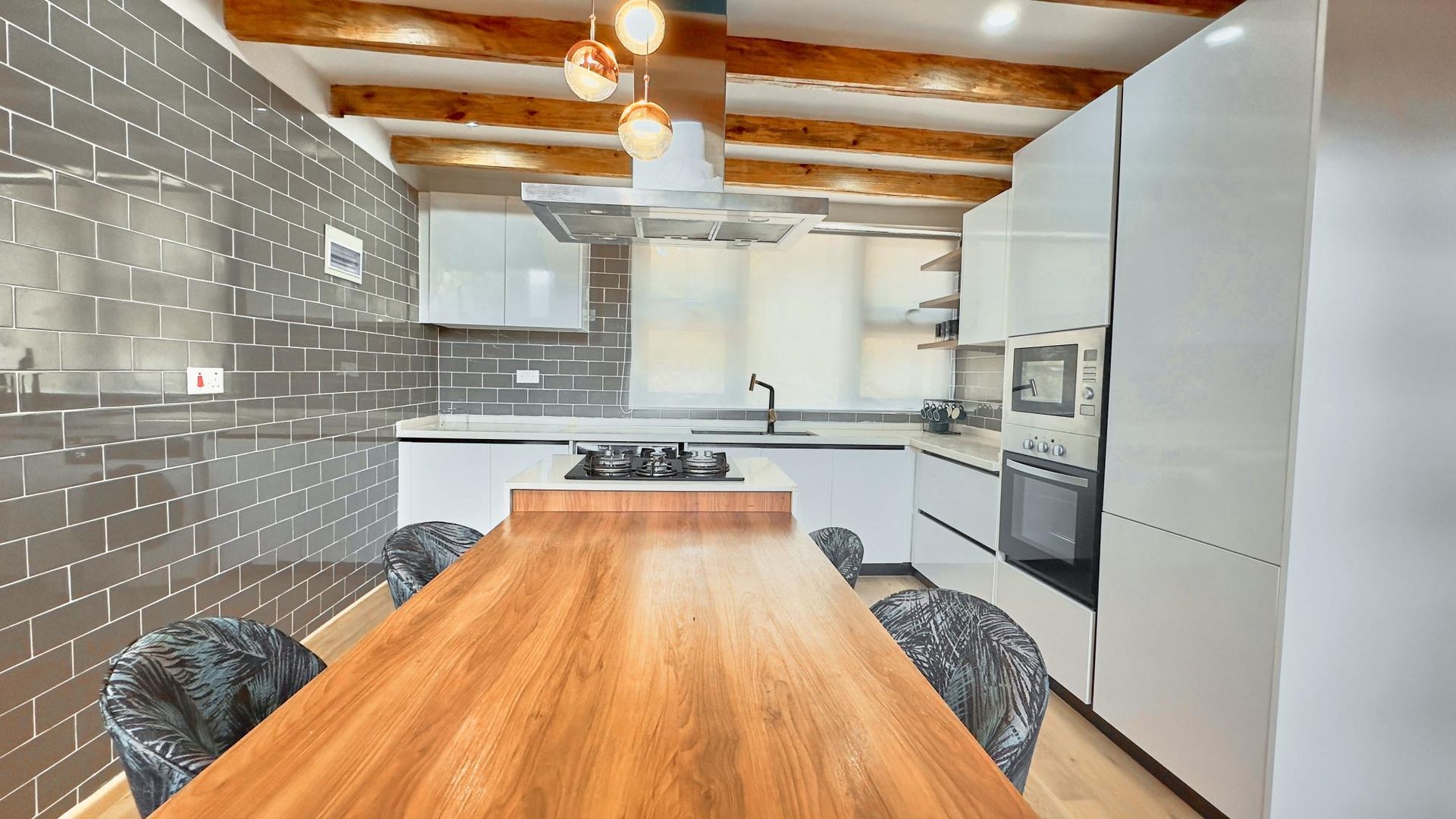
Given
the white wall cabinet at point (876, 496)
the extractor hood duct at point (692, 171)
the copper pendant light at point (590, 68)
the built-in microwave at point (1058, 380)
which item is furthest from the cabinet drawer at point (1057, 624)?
the copper pendant light at point (590, 68)

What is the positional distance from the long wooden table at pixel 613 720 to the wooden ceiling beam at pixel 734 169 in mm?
2960

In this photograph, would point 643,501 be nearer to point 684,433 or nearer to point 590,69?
point 590,69

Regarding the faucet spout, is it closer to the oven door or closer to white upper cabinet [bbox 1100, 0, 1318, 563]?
the oven door

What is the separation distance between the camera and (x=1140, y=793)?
213 cm

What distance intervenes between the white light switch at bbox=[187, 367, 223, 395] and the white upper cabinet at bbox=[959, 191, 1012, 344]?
3.27 m

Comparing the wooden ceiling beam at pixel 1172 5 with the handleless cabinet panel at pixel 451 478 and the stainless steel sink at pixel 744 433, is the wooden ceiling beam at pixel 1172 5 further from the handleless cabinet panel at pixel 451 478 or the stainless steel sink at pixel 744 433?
the handleless cabinet panel at pixel 451 478

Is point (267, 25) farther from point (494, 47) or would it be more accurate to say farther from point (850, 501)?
point (850, 501)

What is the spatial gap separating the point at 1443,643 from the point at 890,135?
2.84m

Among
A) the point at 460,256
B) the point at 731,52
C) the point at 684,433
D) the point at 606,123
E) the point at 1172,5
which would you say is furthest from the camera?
the point at 684,433

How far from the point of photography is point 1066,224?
2.71 meters

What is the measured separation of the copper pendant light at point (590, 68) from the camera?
1.68 metres

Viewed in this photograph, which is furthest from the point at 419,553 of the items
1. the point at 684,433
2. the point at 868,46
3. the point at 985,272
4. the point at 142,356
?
the point at 985,272

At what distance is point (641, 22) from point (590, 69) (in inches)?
7.2

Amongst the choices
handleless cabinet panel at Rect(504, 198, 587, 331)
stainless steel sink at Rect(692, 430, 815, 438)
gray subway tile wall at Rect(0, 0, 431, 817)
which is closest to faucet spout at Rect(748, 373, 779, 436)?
stainless steel sink at Rect(692, 430, 815, 438)
